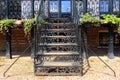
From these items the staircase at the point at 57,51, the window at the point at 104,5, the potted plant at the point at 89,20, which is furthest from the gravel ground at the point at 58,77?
the window at the point at 104,5

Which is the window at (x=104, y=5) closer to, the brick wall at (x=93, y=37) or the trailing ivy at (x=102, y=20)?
the trailing ivy at (x=102, y=20)

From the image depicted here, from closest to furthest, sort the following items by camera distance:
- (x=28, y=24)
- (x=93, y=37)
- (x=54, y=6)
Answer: (x=28, y=24) < (x=54, y=6) < (x=93, y=37)

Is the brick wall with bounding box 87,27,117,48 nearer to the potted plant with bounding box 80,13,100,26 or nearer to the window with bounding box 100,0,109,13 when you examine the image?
the window with bounding box 100,0,109,13


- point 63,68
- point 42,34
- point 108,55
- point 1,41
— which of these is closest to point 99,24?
point 108,55

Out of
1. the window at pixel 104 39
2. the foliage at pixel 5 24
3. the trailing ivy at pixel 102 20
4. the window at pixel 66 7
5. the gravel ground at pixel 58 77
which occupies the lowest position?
the gravel ground at pixel 58 77

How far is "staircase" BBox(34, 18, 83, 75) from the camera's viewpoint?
8.26 meters

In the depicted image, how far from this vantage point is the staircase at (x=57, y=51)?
8.26 m

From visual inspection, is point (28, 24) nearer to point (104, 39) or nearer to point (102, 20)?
point (102, 20)

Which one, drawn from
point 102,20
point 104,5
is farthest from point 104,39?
point 102,20

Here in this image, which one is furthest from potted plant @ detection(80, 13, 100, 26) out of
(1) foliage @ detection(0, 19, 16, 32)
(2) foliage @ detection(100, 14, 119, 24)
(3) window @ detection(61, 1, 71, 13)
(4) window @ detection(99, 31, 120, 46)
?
(4) window @ detection(99, 31, 120, 46)

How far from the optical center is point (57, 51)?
29.8ft

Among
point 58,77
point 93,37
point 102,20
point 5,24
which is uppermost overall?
point 102,20

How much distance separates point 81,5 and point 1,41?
4.34 metres

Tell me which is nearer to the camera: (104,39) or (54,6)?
(54,6)
